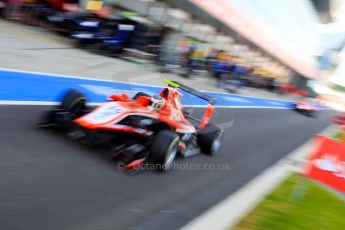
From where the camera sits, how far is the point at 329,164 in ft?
16.9

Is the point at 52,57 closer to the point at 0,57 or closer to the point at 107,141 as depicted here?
the point at 0,57

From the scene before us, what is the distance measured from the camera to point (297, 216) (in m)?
4.88

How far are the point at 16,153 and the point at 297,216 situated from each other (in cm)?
326

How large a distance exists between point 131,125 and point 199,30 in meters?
20.7

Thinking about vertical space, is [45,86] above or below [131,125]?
below

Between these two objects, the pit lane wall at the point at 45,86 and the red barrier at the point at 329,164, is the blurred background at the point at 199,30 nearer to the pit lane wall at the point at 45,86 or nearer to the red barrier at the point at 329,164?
the pit lane wall at the point at 45,86

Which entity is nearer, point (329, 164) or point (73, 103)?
point (329, 164)

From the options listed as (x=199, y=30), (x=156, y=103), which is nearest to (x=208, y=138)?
(x=156, y=103)

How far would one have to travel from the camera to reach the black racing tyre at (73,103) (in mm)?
5473

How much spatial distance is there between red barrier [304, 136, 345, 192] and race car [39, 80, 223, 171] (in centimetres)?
176

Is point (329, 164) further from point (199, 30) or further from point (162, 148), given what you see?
point (199, 30)

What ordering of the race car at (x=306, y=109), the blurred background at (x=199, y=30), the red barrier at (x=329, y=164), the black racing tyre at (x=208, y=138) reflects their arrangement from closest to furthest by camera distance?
the red barrier at (x=329, y=164) → the black racing tyre at (x=208, y=138) → the blurred background at (x=199, y=30) → the race car at (x=306, y=109)

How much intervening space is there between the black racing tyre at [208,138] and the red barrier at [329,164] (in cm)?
192

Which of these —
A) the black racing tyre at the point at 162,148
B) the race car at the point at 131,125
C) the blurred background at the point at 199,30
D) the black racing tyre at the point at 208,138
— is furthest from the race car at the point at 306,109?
the black racing tyre at the point at 162,148
